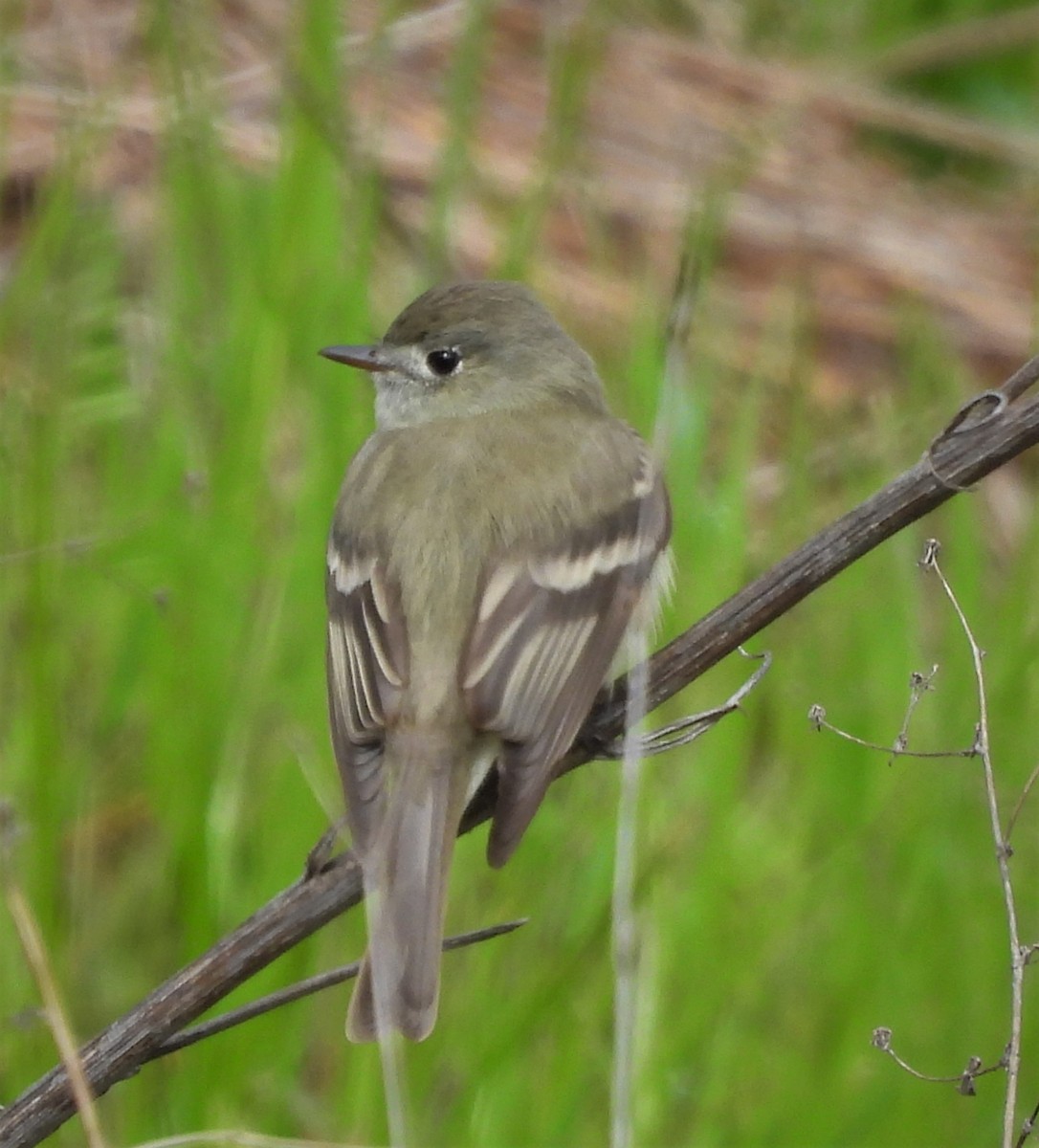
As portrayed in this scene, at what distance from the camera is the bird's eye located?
12.4ft

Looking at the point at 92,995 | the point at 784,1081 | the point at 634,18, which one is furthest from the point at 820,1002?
the point at 634,18

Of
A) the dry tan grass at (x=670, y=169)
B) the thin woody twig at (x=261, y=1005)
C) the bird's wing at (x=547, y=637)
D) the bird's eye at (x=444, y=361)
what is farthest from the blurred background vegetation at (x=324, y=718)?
the dry tan grass at (x=670, y=169)

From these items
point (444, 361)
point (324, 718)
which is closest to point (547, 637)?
point (324, 718)

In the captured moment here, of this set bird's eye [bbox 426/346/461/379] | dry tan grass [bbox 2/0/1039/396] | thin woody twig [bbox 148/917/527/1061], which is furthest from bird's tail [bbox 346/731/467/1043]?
dry tan grass [bbox 2/0/1039/396]

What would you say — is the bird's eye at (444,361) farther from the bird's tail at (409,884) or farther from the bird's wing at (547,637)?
the bird's tail at (409,884)

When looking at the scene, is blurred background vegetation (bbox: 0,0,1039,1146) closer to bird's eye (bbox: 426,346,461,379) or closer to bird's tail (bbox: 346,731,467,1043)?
bird's eye (bbox: 426,346,461,379)

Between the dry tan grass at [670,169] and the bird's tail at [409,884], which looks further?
the dry tan grass at [670,169]

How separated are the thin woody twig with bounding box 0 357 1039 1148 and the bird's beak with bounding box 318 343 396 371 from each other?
1298 mm

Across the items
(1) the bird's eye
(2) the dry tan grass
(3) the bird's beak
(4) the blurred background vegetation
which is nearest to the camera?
(4) the blurred background vegetation

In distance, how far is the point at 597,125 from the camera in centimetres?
711

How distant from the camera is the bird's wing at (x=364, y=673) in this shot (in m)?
2.79

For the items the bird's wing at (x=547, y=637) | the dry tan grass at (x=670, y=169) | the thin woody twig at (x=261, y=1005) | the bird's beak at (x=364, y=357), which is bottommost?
the dry tan grass at (x=670, y=169)

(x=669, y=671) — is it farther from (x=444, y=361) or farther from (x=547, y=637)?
(x=444, y=361)

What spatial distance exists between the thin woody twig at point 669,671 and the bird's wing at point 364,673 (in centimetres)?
29
